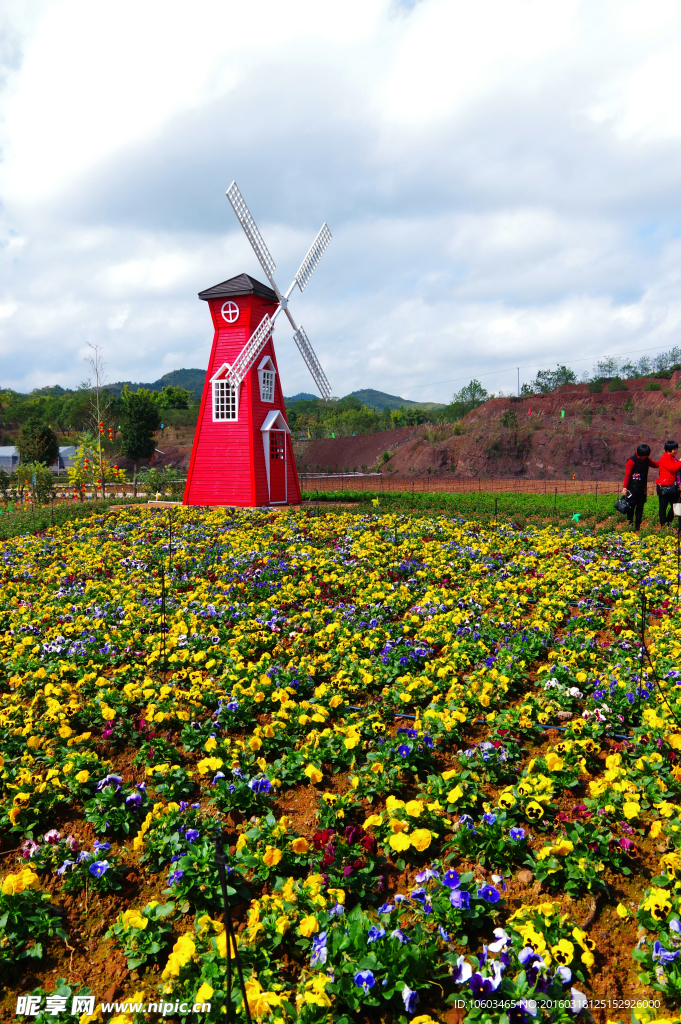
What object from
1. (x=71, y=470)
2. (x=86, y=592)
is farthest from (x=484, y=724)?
(x=71, y=470)

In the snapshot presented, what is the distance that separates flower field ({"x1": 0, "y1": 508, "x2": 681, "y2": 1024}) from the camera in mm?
2576

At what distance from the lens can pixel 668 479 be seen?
1199 centimetres

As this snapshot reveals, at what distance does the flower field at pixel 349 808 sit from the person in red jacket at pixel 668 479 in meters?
5.18

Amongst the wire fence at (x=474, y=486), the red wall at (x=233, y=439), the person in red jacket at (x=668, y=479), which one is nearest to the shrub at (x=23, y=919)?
the person in red jacket at (x=668, y=479)

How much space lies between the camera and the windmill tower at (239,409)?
19562 mm

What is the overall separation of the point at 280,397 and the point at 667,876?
20074mm

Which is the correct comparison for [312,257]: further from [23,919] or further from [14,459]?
[14,459]

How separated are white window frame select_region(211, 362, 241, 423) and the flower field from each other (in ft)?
42.7

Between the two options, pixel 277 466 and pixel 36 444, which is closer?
pixel 277 466

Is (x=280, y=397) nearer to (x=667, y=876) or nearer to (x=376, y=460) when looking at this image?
(x=667, y=876)

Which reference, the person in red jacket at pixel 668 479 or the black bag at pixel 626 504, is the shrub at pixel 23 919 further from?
the black bag at pixel 626 504

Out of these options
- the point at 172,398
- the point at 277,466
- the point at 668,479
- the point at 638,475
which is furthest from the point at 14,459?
the point at 668,479

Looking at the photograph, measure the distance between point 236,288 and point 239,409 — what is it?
413 centimetres

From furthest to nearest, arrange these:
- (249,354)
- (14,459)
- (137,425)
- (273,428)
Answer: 1. (14,459)
2. (137,425)
3. (273,428)
4. (249,354)
